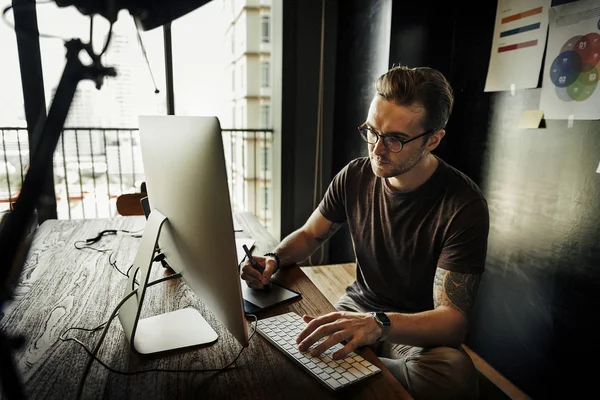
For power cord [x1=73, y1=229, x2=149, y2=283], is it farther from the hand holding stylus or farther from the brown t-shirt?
the brown t-shirt

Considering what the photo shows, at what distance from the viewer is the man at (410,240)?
100cm

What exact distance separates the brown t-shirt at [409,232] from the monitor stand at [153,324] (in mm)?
619

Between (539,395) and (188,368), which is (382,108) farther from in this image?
(539,395)

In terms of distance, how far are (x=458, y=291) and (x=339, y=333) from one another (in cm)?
40

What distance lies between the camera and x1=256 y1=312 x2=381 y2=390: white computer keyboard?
29.0 inches

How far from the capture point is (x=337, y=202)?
1.50 m

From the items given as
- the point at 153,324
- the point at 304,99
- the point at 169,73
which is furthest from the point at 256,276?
the point at 169,73

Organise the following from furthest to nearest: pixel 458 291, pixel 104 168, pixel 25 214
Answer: pixel 104 168
pixel 458 291
pixel 25 214

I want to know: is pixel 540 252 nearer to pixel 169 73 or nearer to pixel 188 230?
pixel 188 230

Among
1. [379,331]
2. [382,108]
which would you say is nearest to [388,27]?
[382,108]

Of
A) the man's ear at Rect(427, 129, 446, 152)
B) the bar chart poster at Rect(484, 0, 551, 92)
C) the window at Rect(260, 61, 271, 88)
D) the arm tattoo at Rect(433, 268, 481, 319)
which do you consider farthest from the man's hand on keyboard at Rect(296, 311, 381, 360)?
the window at Rect(260, 61, 271, 88)

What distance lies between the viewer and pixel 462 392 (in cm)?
101

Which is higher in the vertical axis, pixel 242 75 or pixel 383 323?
pixel 242 75

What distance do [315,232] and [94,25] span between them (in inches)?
43.1
